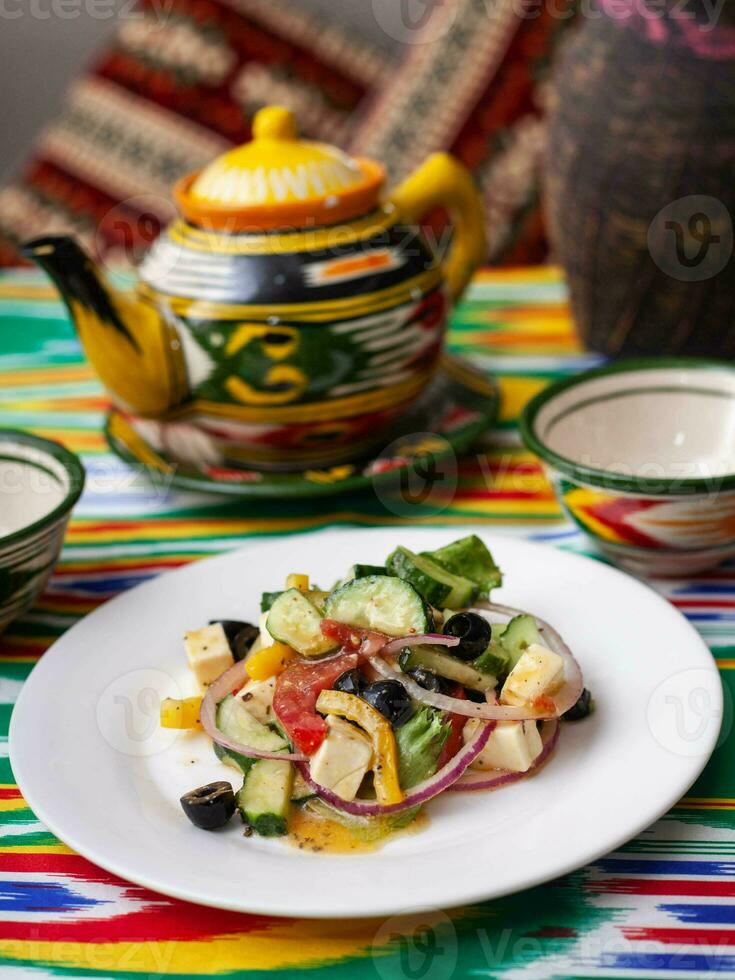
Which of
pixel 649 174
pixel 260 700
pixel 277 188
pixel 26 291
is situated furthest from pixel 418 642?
pixel 26 291

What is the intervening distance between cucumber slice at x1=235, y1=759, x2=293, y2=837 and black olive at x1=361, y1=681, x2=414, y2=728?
8 centimetres

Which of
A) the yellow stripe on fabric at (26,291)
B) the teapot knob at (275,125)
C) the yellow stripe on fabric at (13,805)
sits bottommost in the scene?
the yellow stripe on fabric at (26,291)

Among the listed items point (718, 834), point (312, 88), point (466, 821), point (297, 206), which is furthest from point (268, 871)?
point (312, 88)

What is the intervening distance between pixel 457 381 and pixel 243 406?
37 centimetres

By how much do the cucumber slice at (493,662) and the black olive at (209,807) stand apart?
0.72ft

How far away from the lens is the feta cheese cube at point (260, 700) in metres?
0.94

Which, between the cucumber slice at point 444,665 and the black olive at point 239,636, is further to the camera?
the black olive at point 239,636

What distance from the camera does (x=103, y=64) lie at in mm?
2709

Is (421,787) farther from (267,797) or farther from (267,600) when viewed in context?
(267,600)

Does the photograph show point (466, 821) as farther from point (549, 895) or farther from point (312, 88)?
point (312, 88)

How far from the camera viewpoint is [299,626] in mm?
964

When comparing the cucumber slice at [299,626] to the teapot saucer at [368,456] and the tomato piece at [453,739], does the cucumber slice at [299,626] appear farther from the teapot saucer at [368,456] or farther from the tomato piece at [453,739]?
the teapot saucer at [368,456]

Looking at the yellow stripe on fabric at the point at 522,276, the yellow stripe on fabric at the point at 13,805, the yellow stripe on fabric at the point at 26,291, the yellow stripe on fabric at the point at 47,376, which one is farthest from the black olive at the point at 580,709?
the yellow stripe on fabric at the point at 26,291

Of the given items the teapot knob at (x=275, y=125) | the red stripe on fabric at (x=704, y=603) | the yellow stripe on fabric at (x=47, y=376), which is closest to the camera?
the red stripe on fabric at (x=704, y=603)
